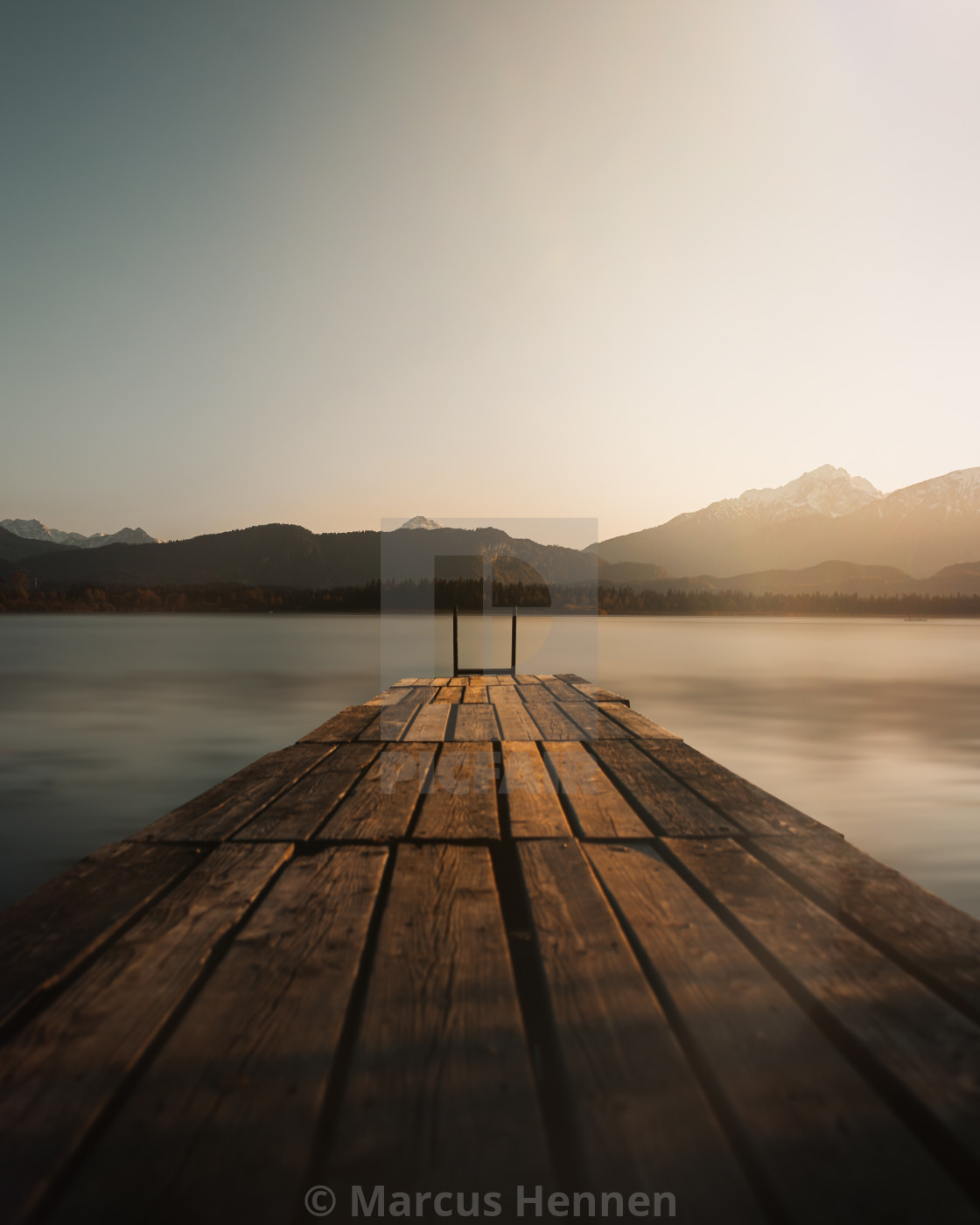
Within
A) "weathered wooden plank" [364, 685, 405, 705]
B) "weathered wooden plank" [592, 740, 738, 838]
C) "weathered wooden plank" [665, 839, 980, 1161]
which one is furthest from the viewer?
"weathered wooden plank" [364, 685, 405, 705]

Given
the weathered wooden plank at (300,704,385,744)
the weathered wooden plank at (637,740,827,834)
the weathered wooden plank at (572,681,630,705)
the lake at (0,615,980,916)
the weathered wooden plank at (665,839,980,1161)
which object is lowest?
the lake at (0,615,980,916)

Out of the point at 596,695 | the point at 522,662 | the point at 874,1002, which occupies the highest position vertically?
the point at 874,1002

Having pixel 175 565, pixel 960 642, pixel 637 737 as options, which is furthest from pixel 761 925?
pixel 175 565

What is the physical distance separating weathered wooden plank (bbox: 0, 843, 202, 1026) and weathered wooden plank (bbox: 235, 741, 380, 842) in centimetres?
28

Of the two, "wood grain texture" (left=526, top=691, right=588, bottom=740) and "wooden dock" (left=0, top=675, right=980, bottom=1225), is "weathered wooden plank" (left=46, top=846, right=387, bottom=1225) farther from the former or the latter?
"wood grain texture" (left=526, top=691, right=588, bottom=740)

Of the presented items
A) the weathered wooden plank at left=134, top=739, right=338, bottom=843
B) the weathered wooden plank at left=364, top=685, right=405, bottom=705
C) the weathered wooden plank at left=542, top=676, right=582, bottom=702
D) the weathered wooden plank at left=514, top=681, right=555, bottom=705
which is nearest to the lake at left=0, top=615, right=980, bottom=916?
the weathered wooden plank at left=134, top=739, right=338, bottom=843

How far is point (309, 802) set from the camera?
9.05ft

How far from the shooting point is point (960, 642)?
2650cm

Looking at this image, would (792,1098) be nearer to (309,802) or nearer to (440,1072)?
(440,1072)

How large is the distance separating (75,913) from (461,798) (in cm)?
146

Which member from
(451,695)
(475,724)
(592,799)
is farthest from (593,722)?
(592,799)

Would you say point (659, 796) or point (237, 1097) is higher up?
point (237, 1097)

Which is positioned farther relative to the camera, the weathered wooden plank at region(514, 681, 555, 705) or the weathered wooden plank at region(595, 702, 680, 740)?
the weathered wooden plank at region(514, 681, 555, 705)

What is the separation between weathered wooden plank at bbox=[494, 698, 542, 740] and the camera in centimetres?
428
